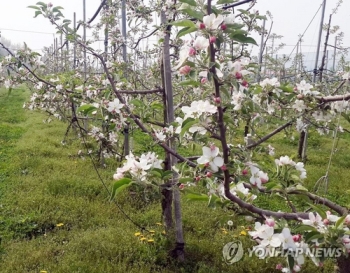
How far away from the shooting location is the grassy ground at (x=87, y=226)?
113 inches

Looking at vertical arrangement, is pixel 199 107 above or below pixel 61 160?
above

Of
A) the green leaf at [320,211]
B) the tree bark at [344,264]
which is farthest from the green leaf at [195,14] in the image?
the tree bark at [344,264]

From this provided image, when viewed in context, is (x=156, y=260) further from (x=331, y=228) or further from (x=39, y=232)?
(x=331, y=228)

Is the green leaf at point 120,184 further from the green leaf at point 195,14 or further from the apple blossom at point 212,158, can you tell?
the green leaf at point 195,14

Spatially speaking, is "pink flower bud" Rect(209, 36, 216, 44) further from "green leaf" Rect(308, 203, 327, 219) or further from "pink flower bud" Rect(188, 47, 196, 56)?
"green leaf" Rect(308, 203, 327, 219)

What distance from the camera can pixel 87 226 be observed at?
3592 mm

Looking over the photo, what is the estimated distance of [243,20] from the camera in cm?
275

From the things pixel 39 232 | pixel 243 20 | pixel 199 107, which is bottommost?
pixel 39 232

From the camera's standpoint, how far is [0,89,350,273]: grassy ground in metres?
2.88

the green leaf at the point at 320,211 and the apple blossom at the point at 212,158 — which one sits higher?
the apple blossom at the point at 212,158

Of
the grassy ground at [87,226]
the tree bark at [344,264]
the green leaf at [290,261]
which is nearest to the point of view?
the green leaf at [290,261]

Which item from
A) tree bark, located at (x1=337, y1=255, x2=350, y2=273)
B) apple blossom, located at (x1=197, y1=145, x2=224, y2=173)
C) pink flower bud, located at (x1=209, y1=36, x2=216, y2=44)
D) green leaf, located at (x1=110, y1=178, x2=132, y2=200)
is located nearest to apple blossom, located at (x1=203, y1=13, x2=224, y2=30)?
pink flower bud, located at (x1=209, y1=36, x2=216, y2=44)

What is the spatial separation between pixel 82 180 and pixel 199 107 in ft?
12.4

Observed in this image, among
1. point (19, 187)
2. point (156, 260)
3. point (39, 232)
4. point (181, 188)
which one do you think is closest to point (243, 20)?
point (181, 188)
